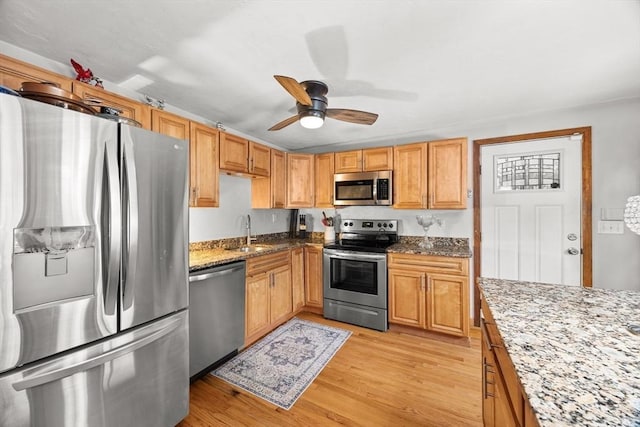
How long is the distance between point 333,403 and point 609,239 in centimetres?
311

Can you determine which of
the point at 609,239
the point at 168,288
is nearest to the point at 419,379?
the point at 168,288

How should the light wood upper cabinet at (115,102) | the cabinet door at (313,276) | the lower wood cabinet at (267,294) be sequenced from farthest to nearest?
the cabinet door at (313,276) < the lower wood cabinet at (267,294) < the light wood upper cabinet at (115,102)

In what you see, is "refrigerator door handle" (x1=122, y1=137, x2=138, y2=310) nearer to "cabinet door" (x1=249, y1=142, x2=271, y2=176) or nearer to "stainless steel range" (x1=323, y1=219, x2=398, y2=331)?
"cabinet door" (x1=249, y1=142, x2=271, y2=176)

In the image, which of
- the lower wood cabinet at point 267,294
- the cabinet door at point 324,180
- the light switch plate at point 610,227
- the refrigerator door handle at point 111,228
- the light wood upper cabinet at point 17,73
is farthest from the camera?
the cabinet door at point 324,180

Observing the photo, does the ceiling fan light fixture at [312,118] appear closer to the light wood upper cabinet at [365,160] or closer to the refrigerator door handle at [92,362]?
the light wood upper cabinet at [365,160]

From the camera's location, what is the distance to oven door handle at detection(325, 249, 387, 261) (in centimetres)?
307

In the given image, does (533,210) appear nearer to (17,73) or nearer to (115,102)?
(115,102)

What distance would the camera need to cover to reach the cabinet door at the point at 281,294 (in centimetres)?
298

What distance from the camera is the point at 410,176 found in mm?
3232

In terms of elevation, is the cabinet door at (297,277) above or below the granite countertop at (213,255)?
below

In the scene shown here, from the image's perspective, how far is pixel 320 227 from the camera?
13.7 ft

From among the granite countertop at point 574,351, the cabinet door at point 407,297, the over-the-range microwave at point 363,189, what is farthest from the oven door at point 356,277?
the granite countertop at point 574,351

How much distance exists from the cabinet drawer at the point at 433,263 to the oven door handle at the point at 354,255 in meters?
0.14

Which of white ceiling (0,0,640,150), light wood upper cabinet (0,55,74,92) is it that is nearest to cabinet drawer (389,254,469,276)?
white ceiling (0,0,640,150)
